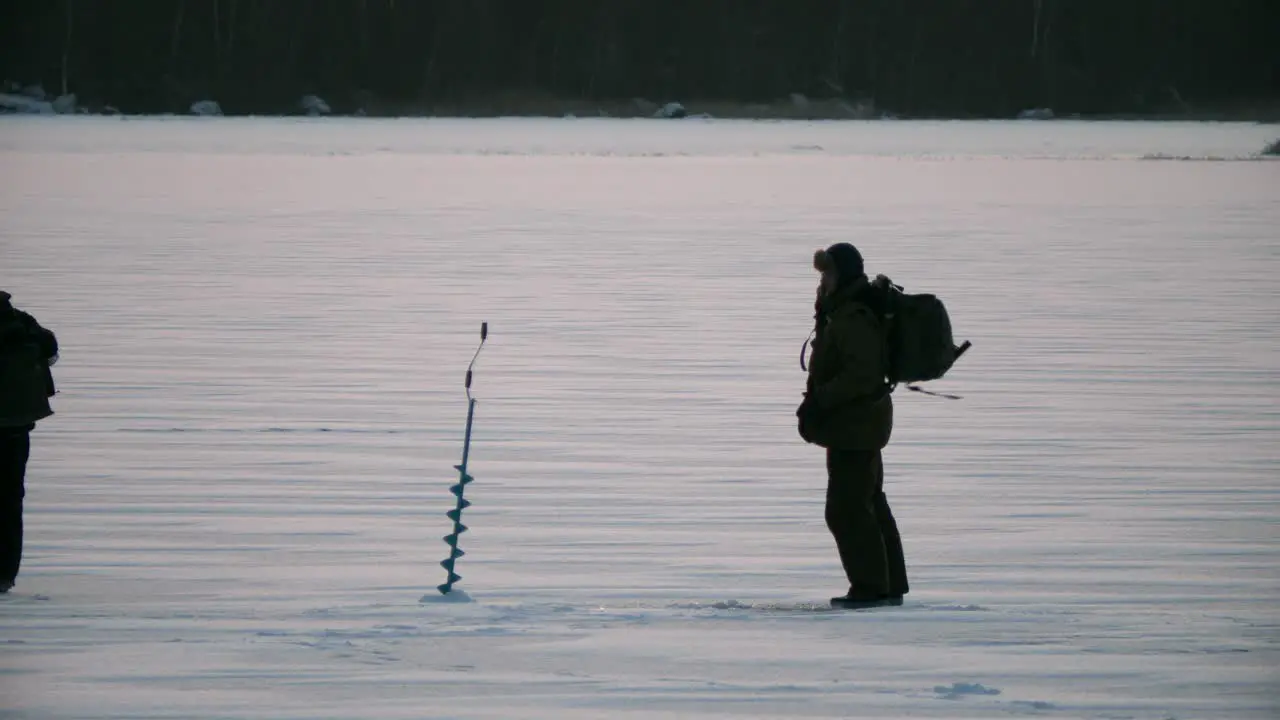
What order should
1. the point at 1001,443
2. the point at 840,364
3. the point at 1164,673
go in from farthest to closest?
1. the point at 1001,443
2. the point at 840,364
3. the point at 1164,673

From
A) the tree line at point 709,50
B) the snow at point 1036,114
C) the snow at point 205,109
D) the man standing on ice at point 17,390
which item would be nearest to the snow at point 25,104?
the tree line at point 709,50

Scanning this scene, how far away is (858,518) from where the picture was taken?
6.12m

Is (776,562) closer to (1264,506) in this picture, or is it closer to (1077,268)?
(1264,506)

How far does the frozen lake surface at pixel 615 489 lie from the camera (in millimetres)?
5367

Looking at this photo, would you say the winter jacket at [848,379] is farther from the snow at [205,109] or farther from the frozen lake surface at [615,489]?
the snow at [205,109]

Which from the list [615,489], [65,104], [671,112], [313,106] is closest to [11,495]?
[615,489]

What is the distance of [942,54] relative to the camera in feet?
351

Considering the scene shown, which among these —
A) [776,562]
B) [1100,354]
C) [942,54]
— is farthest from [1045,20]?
[776,562]

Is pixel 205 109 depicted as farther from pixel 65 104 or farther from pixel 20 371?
pixel 20 371

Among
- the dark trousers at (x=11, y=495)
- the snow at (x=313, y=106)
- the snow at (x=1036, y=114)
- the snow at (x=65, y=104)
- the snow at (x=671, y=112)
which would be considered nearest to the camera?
the dark trousers at (x=11, y=495)

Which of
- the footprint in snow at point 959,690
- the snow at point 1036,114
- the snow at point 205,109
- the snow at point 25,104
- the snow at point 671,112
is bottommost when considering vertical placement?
the footprint in snow at point 959,690

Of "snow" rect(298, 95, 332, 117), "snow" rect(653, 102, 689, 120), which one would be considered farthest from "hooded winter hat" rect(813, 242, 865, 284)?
"snow" rect(653, 102, 689, 120)

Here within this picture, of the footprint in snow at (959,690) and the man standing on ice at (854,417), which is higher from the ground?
the man standing on ice at (854,417)

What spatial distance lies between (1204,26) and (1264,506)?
104m
